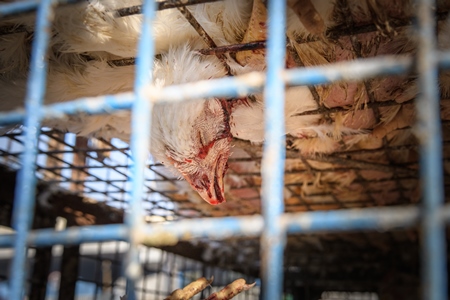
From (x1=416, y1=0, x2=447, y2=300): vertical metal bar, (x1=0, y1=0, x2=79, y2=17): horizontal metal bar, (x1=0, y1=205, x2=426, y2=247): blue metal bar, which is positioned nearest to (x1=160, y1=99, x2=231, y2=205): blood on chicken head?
(x1=0, y1=0, x2=79, y2=17): horizontal metal bar

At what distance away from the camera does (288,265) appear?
14.7ft

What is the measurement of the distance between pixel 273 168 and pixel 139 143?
0.22 meters

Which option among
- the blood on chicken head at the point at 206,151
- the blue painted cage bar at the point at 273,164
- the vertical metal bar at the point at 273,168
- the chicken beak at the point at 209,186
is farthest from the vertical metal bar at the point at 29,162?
the chicken beak at the point at 209,186

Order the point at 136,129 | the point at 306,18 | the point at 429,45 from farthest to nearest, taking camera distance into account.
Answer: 1. the point at 306,18
2. the point at 136,129
3. the point at 429,45

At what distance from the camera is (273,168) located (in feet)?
2.10

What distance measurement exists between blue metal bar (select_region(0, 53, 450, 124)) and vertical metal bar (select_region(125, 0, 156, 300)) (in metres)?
0.02

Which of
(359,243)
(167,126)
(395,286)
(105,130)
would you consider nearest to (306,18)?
(167,126)

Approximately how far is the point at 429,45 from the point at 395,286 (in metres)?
4.30

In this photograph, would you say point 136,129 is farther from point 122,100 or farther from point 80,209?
point 80,209

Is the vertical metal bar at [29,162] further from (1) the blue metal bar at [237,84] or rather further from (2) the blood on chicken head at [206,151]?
(2) the blood on chicken head at [206,151]

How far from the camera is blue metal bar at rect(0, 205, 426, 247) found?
56 centimetres

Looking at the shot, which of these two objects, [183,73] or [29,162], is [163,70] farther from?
[29,162]

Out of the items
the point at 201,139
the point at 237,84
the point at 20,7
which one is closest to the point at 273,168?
the point at 237,84

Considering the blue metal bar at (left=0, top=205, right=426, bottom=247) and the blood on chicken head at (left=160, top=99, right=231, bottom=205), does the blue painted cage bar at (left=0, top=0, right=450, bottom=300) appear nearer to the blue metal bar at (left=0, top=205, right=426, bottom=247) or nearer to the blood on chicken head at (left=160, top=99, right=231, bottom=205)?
the blue metal bar at (left=0, top=205, right=426, bottom=247)
